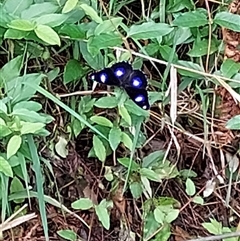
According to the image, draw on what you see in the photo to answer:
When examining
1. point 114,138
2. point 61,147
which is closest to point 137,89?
point 114,138

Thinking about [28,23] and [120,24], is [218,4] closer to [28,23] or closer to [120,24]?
[120,24]

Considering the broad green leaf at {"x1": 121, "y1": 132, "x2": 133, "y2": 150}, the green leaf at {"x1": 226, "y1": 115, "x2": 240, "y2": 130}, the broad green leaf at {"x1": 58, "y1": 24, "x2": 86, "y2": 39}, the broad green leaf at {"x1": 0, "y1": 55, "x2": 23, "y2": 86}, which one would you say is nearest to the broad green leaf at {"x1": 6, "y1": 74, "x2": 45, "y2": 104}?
the broad green leaf at {"x1": 0, "y1": 55, "x2": 23, "y2": 86}

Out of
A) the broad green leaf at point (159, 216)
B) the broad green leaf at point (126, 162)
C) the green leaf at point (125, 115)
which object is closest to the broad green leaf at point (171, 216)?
the broad green leaf at point (159, 216)

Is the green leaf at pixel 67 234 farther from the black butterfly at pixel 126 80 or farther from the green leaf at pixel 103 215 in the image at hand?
the black butterfly at pixel 126 80

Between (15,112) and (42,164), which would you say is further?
(42,164)

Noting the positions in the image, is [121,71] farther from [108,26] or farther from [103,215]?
[103,215]

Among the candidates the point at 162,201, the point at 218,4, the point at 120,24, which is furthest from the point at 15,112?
the point at 218,4
